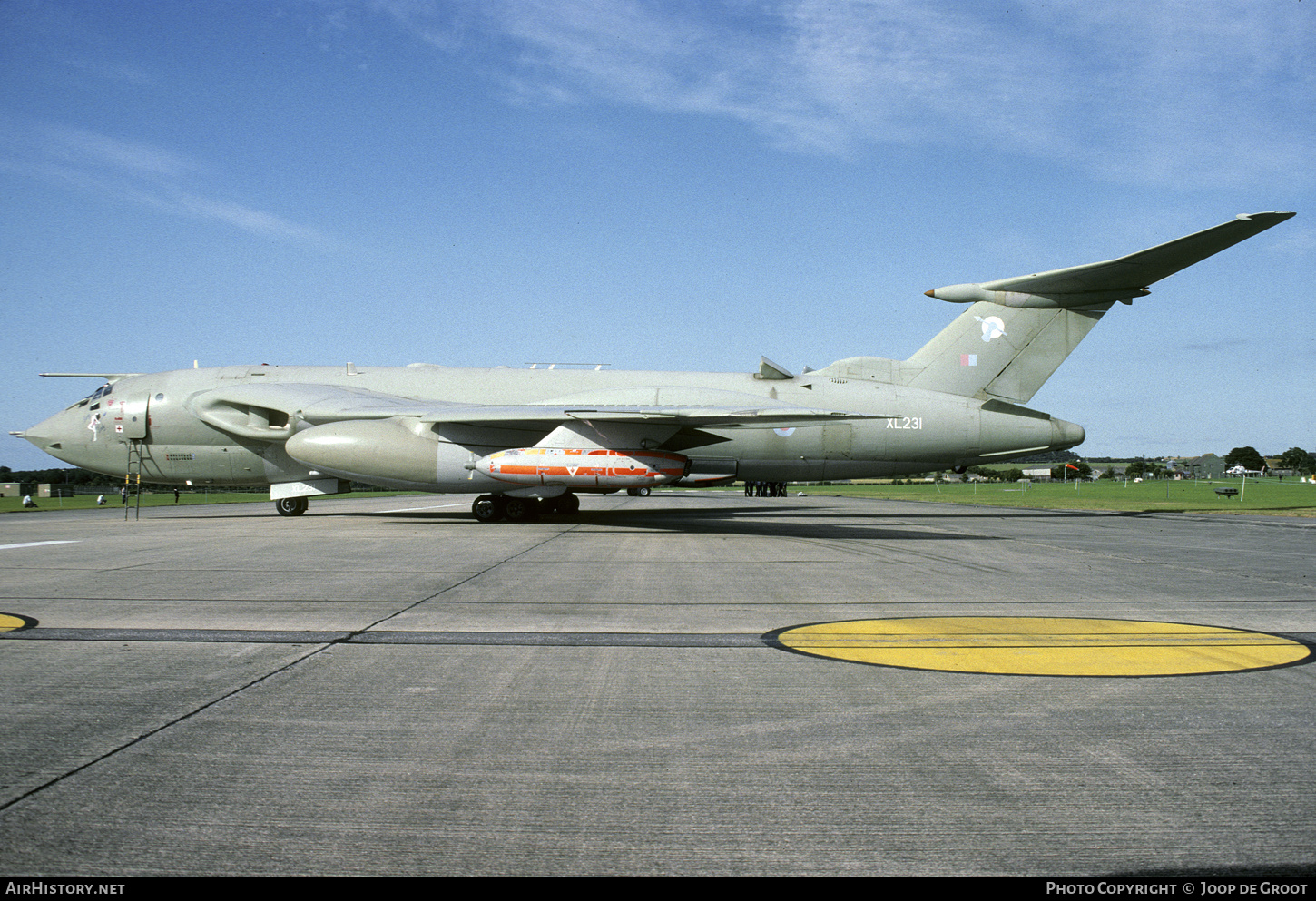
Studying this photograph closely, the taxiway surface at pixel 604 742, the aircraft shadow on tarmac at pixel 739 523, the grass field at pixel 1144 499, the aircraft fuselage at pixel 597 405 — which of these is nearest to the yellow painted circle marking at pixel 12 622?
the taxiway surface at pixel 604 742

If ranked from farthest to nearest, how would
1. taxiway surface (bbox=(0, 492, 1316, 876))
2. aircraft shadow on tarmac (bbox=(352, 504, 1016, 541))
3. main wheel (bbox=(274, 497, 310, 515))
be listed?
main wheel (bbox=(274, 497, 310, 515)), aircraft shadow on tarmac (bbox=(352, 504, 1016, 541)), taxiway surface (bbox=(0, 492, 1316, 876))

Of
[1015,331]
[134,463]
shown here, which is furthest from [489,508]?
[1015,331]

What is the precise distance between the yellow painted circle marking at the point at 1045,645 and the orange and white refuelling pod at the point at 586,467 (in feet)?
32.0

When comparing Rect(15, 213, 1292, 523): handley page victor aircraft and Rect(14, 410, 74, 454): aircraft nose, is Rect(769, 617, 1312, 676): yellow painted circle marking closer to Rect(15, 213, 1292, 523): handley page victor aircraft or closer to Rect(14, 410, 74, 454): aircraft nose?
Rect(15, 213, 1292, 523): handley page victor aircraft

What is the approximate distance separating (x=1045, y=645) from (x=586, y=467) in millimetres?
11455

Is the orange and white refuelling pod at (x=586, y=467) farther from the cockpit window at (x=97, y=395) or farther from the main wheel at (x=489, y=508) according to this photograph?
the cockpit window at (x=97, y=395)

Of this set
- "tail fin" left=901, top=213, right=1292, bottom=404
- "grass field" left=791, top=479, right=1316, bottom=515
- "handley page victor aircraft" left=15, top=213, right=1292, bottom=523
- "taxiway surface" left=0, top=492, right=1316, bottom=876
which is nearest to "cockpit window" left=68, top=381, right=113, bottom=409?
"handley page victor aircraft" left=15, top=213, right=1292, bottom=523

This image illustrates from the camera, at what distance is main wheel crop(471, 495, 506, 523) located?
19734mm

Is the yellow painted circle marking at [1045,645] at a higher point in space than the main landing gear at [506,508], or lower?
lower

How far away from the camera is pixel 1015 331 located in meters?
20.7

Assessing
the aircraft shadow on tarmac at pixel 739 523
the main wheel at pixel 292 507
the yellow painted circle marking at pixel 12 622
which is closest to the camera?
the yellow painted circle marking at pixel 12 622

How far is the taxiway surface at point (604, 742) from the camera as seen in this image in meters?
2.79

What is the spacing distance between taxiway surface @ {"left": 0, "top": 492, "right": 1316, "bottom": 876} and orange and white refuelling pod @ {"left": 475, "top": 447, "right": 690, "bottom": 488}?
7.83 m
